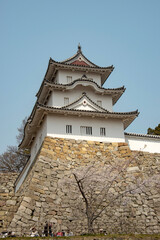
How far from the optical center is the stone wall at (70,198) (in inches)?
569

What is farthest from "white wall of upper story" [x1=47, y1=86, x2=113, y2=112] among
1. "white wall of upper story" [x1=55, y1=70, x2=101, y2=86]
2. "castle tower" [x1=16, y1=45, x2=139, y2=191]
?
"white wall of upper story" [x1=55, y1=70, x2=101, y2=86]

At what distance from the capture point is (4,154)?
29.2 metres

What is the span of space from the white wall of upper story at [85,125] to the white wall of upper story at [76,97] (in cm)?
155

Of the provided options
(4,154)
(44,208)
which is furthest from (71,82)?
(4,154)

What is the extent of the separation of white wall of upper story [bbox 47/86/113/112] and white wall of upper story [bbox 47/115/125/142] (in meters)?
1.55

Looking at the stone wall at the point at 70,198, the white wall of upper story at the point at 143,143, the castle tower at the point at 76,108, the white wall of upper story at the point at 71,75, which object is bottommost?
the stone wall at the point at 70,198

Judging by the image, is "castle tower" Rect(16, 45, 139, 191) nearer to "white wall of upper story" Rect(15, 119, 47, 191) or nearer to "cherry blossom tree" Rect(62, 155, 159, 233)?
"white wall of upper story" Rect(15, 119, 47, 191)

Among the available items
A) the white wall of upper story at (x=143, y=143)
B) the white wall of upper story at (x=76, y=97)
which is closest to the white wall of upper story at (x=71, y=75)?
the white wall of upper story at (x=76, y=97)

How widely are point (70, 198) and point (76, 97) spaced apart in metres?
7.04

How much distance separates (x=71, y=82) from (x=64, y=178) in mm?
7150

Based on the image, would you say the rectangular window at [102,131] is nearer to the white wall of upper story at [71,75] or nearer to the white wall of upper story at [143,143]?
the white wall of upper story at [143,143]

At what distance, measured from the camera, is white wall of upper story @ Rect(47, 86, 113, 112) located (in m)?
19.8

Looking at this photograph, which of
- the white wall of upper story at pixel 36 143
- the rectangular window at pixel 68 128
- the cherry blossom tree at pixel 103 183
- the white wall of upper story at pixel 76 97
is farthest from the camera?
the white wall of upper story at pixel 76 97

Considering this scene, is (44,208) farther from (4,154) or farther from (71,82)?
(4,154)
